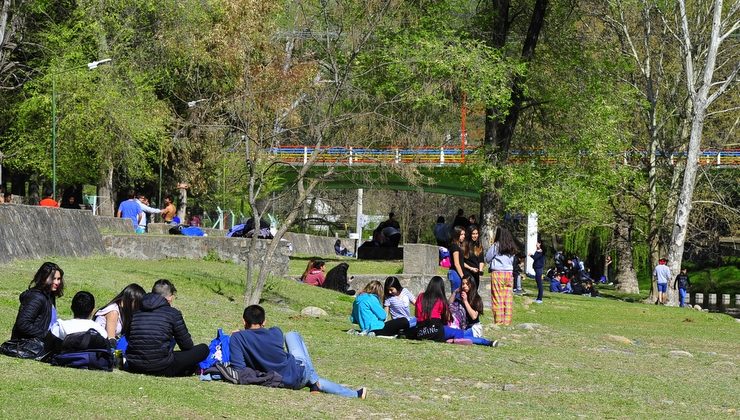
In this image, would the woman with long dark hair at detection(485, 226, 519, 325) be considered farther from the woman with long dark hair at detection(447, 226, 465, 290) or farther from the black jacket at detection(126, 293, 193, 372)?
the black jacket at detection(126, 293, 193, 372)

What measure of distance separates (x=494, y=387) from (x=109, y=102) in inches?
1451

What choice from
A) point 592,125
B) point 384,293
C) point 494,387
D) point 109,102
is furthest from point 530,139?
point 494,387

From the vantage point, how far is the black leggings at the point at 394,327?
20453mm

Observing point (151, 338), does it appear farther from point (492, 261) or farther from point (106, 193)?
point (106, 193)

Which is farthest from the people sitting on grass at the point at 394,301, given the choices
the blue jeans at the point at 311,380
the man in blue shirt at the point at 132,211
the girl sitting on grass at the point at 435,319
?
the man in blue shirt at the point at 132,211

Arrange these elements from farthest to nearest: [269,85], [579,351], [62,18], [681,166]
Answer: [62,18] < [681,166] < [269,85] < [579,351]

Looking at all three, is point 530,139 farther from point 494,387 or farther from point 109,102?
point 494,387

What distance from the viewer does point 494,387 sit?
16000 millimetres

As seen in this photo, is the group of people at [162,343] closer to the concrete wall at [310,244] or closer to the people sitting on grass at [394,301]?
the people sitting on grass at [394,301]

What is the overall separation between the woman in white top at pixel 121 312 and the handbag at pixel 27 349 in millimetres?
969

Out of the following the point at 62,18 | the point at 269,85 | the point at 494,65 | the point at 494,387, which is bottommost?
the point at 494,387

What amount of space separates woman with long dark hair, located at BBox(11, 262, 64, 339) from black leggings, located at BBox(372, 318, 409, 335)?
6838mm

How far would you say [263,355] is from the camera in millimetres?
14234

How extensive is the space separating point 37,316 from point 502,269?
36.7 feet
